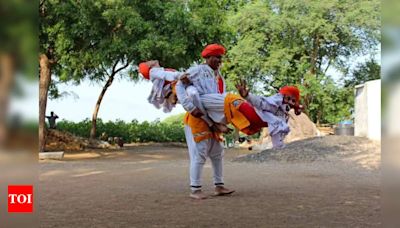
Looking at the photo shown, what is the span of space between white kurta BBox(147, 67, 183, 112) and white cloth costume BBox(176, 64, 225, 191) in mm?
237

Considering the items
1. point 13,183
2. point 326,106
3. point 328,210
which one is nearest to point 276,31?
point 326,106

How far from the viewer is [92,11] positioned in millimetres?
12070

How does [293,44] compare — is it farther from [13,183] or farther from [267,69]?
[13,183]

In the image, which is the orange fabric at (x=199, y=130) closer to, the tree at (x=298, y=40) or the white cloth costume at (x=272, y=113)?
the white cloth costume at (x=272, y=113)

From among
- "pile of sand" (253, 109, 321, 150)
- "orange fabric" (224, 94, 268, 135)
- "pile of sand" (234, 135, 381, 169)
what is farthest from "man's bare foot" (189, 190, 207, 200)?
"pile of sand" (253, 109, 321, 150)

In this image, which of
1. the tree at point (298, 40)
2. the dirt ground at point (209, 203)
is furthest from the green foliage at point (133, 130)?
the dirt ground at point (209, 203)

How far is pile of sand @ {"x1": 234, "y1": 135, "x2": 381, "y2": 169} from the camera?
11.4 metres

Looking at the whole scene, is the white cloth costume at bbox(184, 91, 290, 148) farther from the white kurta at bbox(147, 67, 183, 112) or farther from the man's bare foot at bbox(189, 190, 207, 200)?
the man's bare foot at bbox(189, 190, 207, 200)

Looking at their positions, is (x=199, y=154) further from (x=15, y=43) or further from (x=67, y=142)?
(x=67, y=142)

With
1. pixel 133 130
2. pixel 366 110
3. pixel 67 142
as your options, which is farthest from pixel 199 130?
pixel 133 130

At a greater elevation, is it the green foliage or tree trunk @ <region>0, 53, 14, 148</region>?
tree trunk @ <region>0, 53, 14, 148</region>

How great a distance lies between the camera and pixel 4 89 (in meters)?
0.88

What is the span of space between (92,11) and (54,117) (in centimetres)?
741

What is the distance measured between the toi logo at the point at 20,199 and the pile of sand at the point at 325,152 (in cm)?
1008
